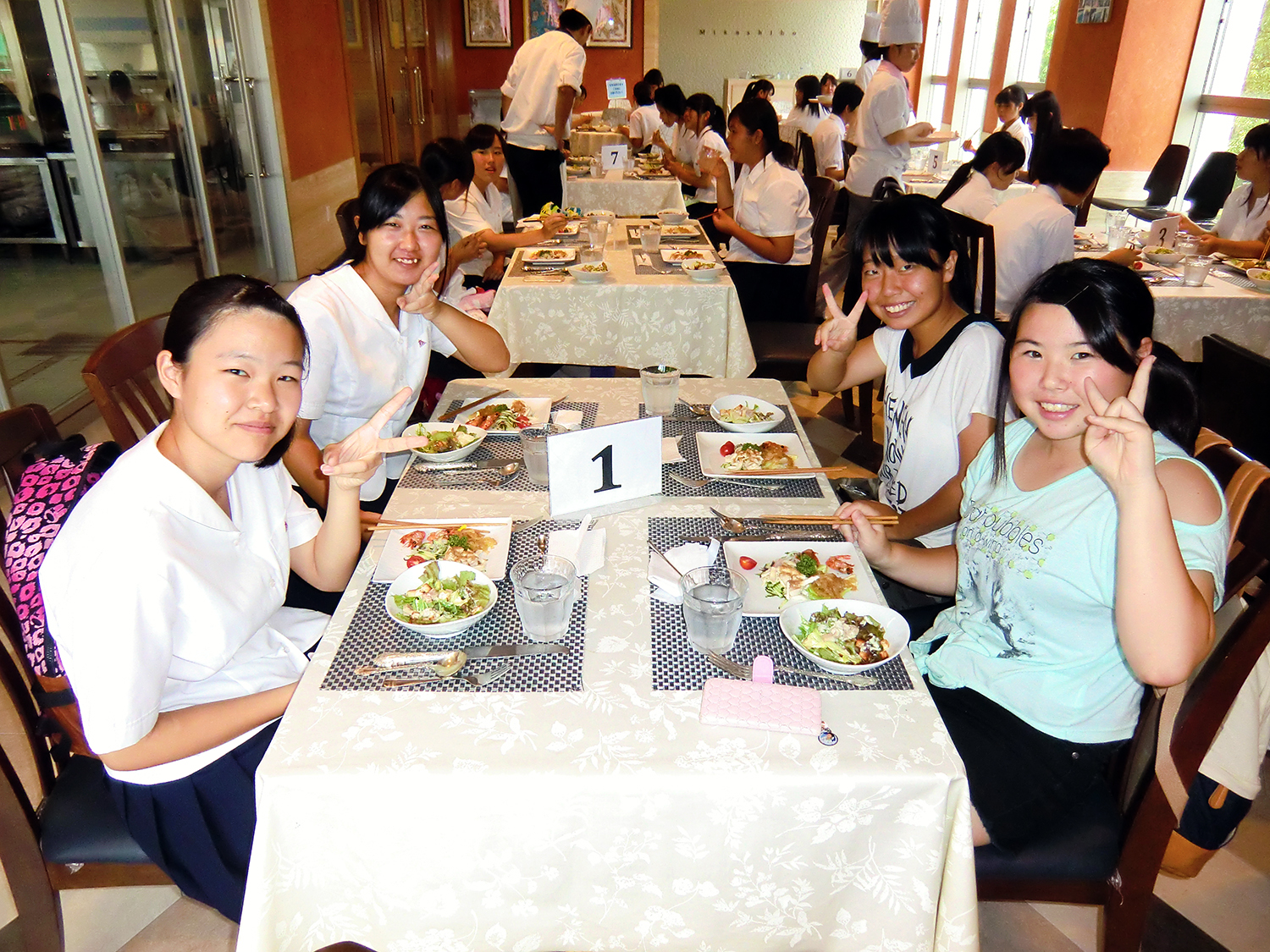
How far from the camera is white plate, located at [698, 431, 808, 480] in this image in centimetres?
160

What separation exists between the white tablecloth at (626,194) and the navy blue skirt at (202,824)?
4628 millimetres

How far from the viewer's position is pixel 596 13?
9.71 m

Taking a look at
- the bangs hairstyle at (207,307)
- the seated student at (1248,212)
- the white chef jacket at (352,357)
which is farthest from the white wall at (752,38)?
the bangs hairstyle at (207,307)

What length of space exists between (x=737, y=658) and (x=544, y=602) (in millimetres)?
270

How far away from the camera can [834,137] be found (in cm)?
694

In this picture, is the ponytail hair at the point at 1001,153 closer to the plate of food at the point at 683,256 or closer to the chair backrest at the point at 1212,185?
the plate of food at the point at 683,256

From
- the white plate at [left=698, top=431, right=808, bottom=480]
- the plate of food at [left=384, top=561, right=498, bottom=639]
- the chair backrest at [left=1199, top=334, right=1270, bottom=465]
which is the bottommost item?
the white plate at [left=698, top=431, right=808, bottom=480]

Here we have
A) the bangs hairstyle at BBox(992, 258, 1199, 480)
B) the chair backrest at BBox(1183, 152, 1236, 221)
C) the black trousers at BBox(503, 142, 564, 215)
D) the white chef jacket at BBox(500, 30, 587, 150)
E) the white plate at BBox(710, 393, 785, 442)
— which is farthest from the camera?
the black trousers at BBox(503, 142, 564, 215)

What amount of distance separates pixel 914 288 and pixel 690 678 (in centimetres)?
113

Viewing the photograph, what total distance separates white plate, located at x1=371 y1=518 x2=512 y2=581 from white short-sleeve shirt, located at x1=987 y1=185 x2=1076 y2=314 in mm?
2334

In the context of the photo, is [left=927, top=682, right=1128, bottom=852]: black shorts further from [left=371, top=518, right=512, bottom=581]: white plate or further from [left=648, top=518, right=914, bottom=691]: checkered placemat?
[left=371, top=518, right=512, bottom=581]: white plate

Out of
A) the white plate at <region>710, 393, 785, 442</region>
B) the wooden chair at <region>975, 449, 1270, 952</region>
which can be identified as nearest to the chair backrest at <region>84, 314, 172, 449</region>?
the white plate at <region>710, 393, 785, 442</region>

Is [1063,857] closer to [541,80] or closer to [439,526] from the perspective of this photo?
[439,526]

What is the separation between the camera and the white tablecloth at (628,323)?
3.05 meters
